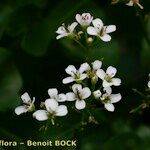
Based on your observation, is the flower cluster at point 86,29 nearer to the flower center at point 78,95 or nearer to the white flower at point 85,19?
the white flower at point 85,19

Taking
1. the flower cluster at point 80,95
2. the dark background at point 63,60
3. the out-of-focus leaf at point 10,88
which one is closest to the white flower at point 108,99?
the flower cluster at point 80,95

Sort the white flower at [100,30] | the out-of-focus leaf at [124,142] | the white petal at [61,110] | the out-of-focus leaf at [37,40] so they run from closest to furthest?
the white petal at [61,110] → the white flower at [100,30] → the out-of-focus leaf at [124,142] → the out-of-focus leaf at [37,40]

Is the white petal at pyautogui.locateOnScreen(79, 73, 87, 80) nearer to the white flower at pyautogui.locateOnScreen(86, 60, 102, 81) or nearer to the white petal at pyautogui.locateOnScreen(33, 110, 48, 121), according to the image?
the white flower at pyautogui.locateOnScreen(86, 60, 102, 81)

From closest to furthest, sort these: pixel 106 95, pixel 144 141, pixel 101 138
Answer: pixel 106 95
pixel 144 141
pixel 101 138

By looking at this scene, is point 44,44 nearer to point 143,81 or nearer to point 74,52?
point 74,52

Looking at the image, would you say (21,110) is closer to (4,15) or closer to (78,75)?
(78,75)

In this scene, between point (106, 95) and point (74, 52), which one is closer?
point (106, 95)

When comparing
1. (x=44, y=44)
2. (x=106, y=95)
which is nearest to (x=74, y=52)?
(x=44, y=44)

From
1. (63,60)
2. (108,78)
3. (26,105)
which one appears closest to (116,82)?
(108,78)
